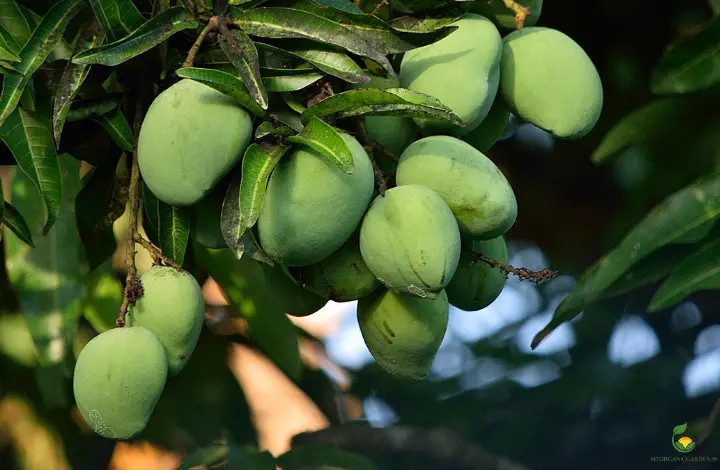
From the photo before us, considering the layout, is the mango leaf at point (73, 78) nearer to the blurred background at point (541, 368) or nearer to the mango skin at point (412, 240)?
the mango skin at point (412, 240)

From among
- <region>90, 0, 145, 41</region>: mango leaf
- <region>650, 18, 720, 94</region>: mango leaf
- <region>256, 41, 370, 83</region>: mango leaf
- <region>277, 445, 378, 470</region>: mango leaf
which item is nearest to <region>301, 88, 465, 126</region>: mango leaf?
<region>256, 41, 370, 83</region>: mango leaf

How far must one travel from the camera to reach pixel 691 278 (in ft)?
2.27

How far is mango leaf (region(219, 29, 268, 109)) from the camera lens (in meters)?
0.48

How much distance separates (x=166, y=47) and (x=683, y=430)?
68 cm

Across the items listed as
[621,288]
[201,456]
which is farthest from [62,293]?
[621,288]

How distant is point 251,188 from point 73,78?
0.13m

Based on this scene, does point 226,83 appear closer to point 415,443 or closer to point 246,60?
point 246,60

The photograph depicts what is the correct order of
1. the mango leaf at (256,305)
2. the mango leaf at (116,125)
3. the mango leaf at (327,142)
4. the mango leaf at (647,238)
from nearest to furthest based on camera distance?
the mango leaf at (327,142) < the mango leaf at (116,125) < the mango leaf at (647,238) < the mango leaf at (256,305)

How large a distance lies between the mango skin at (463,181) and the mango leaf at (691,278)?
0.71 ft

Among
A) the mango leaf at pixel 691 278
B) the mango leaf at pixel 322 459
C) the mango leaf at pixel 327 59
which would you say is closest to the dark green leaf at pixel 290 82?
the mango leaf at pixel 327 59

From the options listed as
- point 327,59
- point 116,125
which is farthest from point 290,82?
point 116,125

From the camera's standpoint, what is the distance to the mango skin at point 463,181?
52 centimetres

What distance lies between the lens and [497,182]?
53cm

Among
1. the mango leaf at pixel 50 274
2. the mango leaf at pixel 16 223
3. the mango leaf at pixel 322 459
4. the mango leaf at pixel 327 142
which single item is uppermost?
the mango leaf at pixel 327 142
